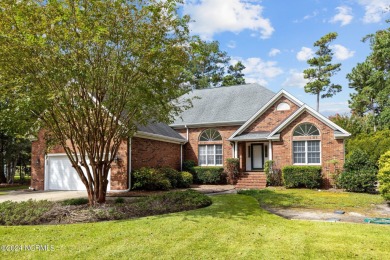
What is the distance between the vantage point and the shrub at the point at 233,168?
20.5 m

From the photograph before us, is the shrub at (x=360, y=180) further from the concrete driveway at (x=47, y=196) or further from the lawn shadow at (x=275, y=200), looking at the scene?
the concrete driveway at (x=47, y=196)

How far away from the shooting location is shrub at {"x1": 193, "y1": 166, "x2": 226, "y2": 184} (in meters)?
20.9

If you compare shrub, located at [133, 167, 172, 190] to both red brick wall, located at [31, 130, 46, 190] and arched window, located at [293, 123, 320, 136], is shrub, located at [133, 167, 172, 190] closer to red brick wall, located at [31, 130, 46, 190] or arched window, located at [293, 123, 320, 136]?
red brick wall, located at [31, 130, 46, 190]

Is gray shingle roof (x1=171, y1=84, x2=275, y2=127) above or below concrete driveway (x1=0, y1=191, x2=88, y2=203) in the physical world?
above

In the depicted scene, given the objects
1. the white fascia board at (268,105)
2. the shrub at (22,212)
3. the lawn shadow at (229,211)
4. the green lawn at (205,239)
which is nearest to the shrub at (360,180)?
the white fascia board at (268,105)

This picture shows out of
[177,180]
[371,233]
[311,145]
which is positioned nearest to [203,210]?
[371,233]

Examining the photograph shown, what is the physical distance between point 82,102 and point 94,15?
102 inches

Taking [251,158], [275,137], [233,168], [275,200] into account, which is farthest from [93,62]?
[251,158]

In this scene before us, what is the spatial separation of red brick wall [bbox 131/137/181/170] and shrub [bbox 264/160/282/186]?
259 inches

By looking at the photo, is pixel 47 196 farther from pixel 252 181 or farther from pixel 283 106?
pixel 283 106

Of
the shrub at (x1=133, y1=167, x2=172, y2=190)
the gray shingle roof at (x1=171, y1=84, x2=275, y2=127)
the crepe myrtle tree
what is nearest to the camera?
the crepe myrtle tree

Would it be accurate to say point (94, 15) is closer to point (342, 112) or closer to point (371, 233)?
point (371, 233)

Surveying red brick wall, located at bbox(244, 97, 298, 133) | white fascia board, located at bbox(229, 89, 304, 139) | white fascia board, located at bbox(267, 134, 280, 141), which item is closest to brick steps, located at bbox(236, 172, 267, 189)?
white fascia board, located at bbox(267, 134, 280, 141)

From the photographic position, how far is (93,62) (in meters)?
9.70
